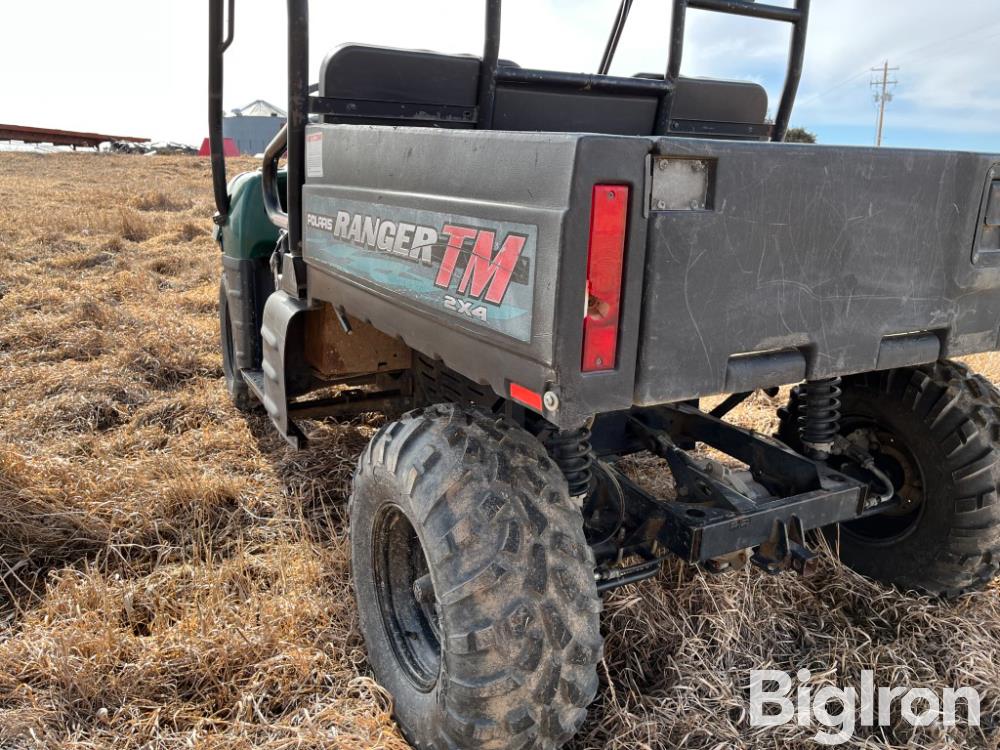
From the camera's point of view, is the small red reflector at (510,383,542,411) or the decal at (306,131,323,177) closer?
the small red reflector at (510,383,542,411)

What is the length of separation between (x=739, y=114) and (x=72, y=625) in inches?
122

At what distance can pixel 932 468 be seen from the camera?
2734mm

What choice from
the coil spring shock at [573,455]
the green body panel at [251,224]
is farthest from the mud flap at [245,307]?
the coil spring shock at [573,455]

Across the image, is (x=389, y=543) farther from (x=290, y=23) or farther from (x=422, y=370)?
(x=290, y=23)

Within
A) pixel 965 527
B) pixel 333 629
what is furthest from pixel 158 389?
pixel 965 527

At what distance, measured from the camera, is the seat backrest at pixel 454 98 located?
271 cm

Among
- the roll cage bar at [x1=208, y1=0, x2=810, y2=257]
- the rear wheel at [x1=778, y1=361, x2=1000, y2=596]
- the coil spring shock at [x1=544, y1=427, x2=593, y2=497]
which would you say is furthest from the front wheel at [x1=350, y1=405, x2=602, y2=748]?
the rear wheel at [x1=778, y1=361, x2=1000, y2=596]

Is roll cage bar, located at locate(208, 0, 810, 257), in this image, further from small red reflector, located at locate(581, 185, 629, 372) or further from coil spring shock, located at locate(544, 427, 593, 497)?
coil spring shock, located at locate(544, 427, 593, 497)

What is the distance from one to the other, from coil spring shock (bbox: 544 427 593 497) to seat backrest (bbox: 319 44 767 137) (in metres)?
1.26

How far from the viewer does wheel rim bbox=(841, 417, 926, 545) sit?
2.84m

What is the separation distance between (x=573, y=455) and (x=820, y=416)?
88cm

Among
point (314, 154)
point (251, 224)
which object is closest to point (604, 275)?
point (314, 154)

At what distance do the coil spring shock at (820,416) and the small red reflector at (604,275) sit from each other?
108cm

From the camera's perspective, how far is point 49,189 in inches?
722
